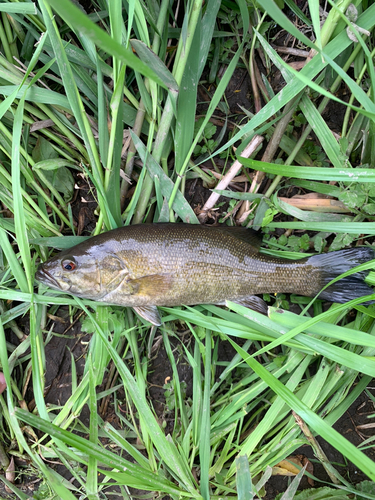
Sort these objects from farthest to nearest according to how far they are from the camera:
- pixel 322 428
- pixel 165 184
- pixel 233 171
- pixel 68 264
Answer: pixel 233 171 → pixel 165 184 → pixel 68 264 → pixel 322 428

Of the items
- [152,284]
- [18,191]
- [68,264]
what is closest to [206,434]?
[152,284]

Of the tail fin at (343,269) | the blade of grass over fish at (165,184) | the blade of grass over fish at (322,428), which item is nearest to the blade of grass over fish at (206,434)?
the blade of grass over fish at (322,428)

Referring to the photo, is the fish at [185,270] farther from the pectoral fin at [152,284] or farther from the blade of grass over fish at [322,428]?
the blade of grass over fish at [322,428]

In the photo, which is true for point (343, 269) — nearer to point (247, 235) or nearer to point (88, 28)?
point (247, 235)

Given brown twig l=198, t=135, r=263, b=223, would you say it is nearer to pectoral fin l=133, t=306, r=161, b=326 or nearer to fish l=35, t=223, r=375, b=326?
fish l=35, t=223, r=375, b=326

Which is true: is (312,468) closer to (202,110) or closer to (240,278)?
(240,278)

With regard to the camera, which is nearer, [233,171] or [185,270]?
[185,270]

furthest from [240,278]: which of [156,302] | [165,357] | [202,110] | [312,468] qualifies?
[312,468]
